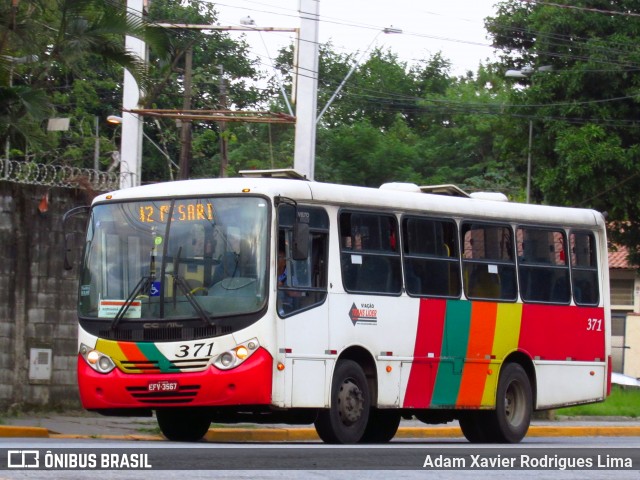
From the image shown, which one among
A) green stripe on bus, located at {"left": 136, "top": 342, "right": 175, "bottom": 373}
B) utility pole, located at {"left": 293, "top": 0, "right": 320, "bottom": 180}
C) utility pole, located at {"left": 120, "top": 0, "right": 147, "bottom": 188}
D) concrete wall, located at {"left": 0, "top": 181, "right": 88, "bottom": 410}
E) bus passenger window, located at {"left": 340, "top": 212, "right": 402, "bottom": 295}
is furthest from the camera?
utility pole, located at {"left": 293, "top": 0, "right": 320, "bottom": 180}

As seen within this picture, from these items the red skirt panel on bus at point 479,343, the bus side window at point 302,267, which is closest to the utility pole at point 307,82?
the red skirt panel on bus at point 479,343

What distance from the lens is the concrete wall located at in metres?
17.7

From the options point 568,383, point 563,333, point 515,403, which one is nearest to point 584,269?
point 563,333

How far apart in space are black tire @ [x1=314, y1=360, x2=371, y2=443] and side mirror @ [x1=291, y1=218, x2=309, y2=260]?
61.7 inches

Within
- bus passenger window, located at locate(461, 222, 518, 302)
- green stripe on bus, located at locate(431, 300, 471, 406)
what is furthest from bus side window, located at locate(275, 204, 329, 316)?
bus passenger window, located at locate(461, 222, 518, 302)

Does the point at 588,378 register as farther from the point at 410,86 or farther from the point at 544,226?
the point at 410,86

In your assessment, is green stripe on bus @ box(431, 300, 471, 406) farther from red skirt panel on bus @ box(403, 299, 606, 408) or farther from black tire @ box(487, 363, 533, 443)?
black tire @ box(487, 363, 533, 443)

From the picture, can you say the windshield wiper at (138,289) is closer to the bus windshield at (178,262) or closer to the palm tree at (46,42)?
the bus windshield at (178,262)

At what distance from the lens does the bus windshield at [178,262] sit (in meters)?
13.6

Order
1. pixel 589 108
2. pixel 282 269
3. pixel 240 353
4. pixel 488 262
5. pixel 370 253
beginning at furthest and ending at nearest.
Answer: pixel 589 108
pixel 488 262
pixel 370 253
pixel 282 269
pixel 240 353

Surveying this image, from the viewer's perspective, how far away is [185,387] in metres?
13.6

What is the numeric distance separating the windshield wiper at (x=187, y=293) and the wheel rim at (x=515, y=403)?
533 cm

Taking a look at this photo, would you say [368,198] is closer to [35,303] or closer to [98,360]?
[98,360]

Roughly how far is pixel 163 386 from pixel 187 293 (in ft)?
3.36
